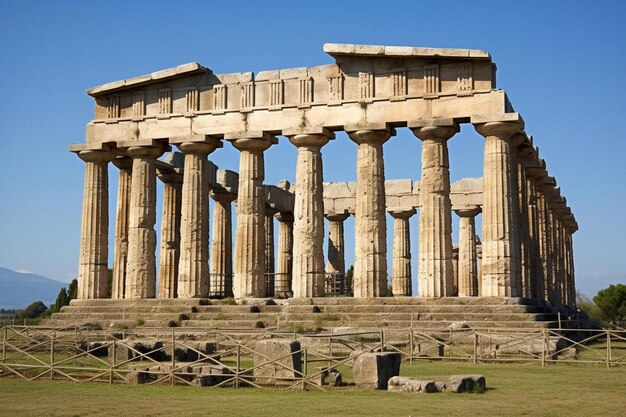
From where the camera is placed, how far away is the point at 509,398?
1831 cm

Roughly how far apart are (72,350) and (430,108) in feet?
55.3

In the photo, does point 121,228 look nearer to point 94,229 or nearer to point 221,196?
point 94,229

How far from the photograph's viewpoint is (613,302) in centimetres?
7431

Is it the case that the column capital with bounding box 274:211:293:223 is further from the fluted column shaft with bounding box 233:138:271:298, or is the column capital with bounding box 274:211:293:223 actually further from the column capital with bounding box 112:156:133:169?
the fluted column shaft with bounding box 233:138:271:298

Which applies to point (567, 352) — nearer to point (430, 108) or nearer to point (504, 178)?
point (504, 178)

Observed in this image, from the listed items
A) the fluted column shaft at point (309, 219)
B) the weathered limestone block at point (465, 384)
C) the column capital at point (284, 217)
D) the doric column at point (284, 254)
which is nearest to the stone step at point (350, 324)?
the fluted column shaft at point (309, 219)

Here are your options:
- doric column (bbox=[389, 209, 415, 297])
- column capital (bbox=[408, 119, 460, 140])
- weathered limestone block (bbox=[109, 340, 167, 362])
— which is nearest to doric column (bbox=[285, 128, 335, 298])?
column capital (bbox=[408, 119, 460, 140])

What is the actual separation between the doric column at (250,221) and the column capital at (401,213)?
1695 cm

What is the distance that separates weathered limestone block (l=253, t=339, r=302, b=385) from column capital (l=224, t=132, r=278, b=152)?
1794 centimetres

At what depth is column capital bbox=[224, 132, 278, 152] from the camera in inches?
1512

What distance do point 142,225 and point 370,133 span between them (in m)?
11.4

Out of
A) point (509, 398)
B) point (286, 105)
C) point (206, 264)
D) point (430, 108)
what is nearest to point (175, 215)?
point (206, 264)

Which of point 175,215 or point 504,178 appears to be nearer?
point 504,178

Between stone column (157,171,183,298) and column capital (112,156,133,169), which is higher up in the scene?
column capital (112,156,133,169)
